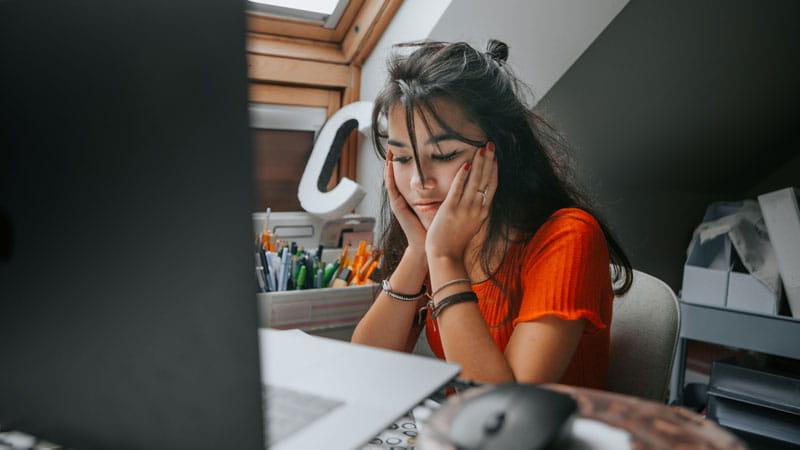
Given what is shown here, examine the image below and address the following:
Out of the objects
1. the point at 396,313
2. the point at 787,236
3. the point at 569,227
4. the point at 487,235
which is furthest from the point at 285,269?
the point at 787,236

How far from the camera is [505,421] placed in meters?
0.35

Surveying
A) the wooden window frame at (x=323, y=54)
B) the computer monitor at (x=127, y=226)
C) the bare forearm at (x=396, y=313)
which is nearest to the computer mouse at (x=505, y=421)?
the computer monitor at (x=127, y=226)

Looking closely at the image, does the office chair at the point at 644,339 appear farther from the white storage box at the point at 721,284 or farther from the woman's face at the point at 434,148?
the white storage box at the point at 721,284

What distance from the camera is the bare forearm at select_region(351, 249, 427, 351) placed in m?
0.95

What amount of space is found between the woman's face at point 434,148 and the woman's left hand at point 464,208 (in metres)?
0.02

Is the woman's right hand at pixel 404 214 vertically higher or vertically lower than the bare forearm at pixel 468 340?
higher

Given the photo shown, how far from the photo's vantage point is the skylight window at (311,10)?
4.76ft

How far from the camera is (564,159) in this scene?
103 cm

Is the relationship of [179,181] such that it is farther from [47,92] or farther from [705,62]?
[705,62]

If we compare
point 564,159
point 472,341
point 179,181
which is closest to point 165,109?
point 179,181

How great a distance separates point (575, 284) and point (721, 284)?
1.14m

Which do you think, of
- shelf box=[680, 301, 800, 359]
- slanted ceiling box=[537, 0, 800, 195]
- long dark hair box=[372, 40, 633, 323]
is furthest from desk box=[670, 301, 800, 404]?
long dark hair box=[372, 40, 633, 323]

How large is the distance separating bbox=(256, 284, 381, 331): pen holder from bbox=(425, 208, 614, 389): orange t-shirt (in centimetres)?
30

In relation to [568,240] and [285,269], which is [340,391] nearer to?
[568,240]
